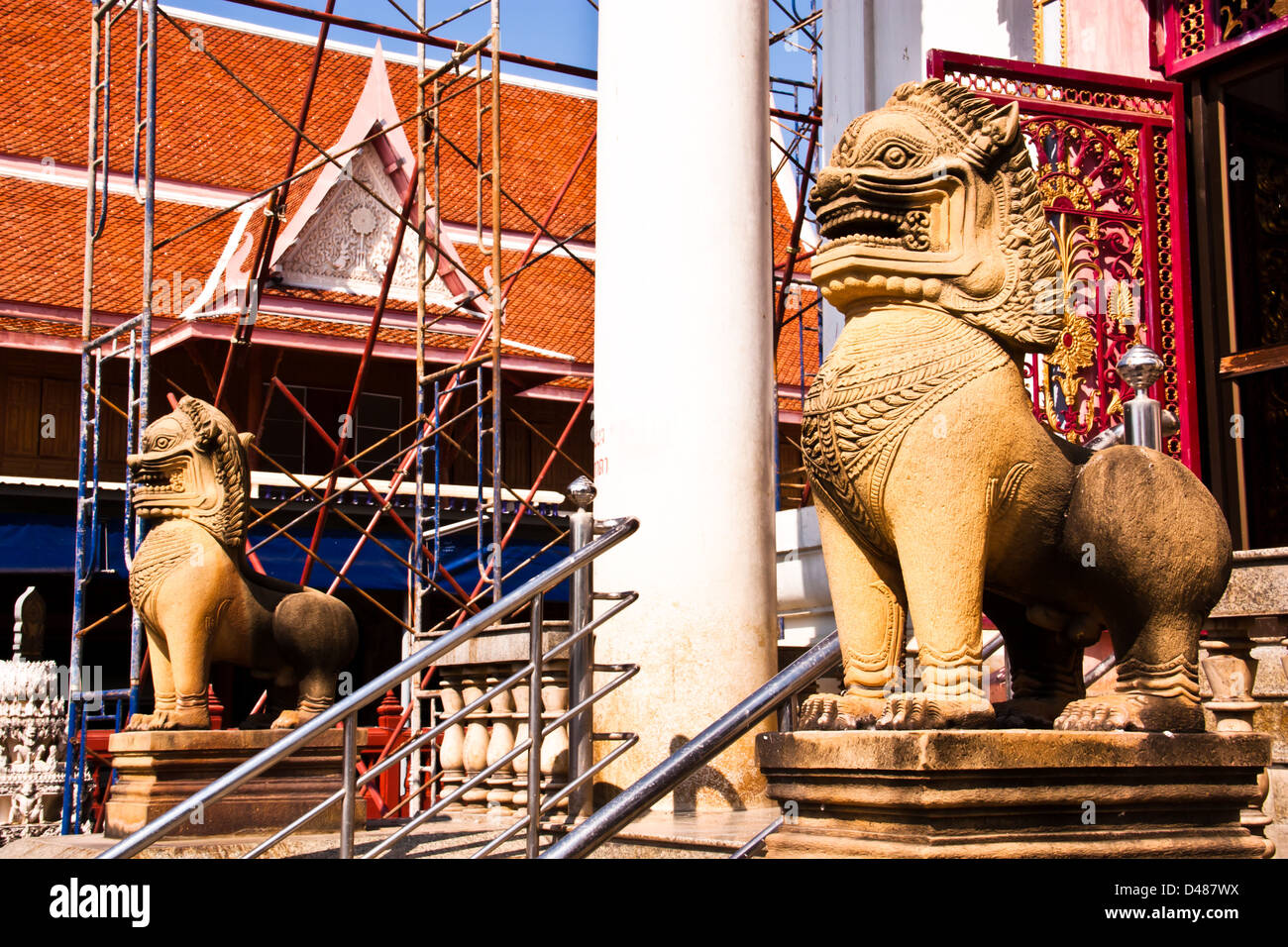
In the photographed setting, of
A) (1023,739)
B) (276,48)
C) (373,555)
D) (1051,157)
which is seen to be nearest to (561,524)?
(373,555)

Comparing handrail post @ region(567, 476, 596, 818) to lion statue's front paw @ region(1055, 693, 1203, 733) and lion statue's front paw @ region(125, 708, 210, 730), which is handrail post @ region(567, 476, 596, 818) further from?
lion statue's front paw @ region(1055, 693, 1203, 733)

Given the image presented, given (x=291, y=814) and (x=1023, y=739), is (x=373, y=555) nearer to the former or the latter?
(x=291, y=814)

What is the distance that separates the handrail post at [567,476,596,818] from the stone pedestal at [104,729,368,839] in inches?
38.9

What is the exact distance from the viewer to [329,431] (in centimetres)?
1706

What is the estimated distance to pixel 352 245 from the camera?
48.9 ft

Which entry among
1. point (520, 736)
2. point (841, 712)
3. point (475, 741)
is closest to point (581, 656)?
point (520, 736)

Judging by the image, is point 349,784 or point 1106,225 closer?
point 349,784

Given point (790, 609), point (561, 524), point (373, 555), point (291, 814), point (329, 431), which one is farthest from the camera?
point (329, 431)

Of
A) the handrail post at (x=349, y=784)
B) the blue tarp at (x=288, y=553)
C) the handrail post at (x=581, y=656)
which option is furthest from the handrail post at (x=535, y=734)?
the blue tarp at (x=288, y=553)

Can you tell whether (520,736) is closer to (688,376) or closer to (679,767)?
(688,376)

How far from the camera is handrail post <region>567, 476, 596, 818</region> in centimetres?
470

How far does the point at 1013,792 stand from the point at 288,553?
11.9m

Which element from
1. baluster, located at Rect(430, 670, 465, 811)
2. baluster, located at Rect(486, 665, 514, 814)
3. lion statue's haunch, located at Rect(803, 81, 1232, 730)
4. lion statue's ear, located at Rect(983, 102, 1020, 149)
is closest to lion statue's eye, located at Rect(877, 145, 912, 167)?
lion statue's haunch, located at Rect(803, 81, 1232, 730)
